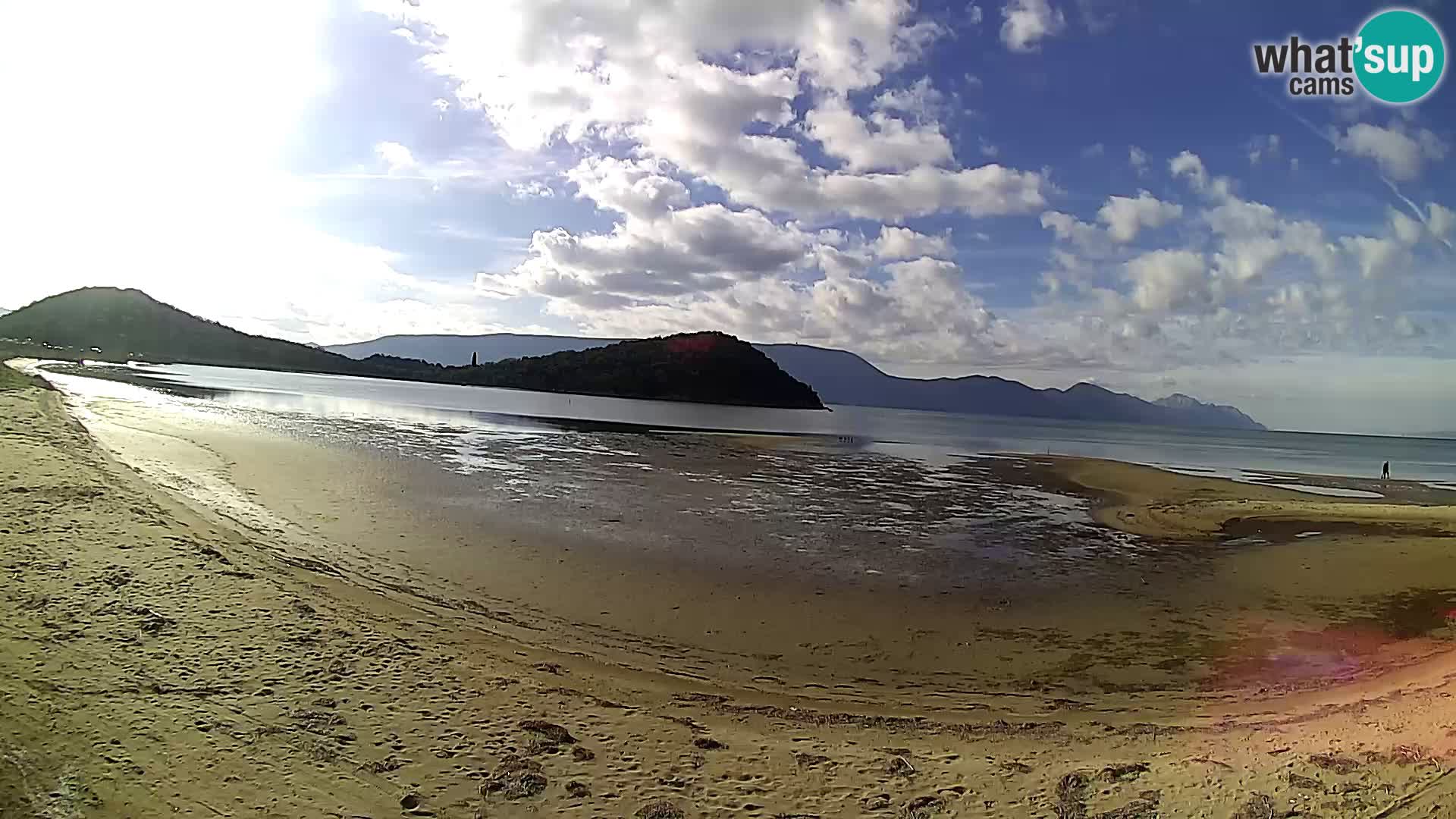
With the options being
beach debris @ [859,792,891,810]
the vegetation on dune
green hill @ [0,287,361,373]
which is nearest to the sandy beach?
beach debris @ [859,792,891,810]

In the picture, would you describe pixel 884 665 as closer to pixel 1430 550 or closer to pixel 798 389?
pixel 1430 550

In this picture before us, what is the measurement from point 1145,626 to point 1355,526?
16.2 metres

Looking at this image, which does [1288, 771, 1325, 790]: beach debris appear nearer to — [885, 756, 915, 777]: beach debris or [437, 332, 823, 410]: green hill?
[885, 756, 915, 777]: beach debris

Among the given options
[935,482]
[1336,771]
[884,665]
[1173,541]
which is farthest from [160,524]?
[935,482]

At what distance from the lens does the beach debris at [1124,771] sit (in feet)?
18.2

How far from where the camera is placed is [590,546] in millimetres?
14078

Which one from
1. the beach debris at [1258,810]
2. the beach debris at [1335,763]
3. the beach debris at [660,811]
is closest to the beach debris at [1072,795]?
the beach debris at [1258,810]

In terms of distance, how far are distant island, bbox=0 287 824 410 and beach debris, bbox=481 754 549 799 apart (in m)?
139

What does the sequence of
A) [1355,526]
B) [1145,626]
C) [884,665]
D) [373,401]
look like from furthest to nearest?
[373,401] < [1355,526] < [1145,626] < [884,665]

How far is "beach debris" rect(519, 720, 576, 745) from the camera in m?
5.79

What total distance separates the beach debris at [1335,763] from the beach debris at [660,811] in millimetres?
4724

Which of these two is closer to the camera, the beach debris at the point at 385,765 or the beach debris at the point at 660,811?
the beach debris at the point at 660,811

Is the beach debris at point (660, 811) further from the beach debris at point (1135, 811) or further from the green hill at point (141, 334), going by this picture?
the green hill at point (141, 334)

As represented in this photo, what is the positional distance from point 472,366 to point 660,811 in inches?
7252
